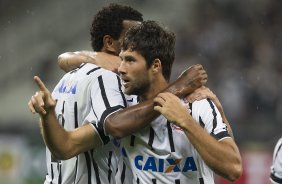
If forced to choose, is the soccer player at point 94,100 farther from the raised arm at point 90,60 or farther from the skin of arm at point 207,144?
the skin of arm at point 207,144

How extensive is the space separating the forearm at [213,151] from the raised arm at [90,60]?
928 millimetres

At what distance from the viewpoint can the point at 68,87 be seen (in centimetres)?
458

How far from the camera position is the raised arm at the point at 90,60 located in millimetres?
4594

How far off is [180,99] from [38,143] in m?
6.71

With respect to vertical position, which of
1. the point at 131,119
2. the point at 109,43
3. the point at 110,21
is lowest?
the point at 131,119

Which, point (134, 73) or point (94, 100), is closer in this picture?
point (134, 73)

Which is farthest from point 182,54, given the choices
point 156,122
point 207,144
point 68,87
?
point 207,144

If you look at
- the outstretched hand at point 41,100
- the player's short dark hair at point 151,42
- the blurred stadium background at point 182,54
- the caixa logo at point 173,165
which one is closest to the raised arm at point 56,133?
the outstretched hand at point 41,100

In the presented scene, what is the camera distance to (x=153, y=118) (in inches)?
161

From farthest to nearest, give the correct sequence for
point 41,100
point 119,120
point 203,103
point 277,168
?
1. point 277,168
2. point 119,120
3. point 203,103
4. point 41,100

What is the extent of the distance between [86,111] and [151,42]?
2.17 feet

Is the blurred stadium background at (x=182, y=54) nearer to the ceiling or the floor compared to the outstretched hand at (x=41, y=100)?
nearer to the ceiling

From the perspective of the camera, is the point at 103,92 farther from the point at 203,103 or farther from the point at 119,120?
the point at 203,103

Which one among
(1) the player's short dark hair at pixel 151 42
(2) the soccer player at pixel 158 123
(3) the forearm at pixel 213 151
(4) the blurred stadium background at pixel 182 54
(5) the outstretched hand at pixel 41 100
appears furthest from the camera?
(4) the blurred stadium background at pixel 182 54
